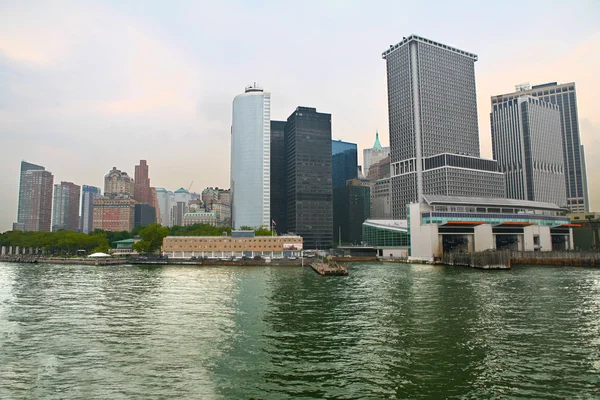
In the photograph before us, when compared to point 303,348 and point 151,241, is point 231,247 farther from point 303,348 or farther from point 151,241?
point 303,348

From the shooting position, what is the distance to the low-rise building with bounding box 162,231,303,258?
576 ft

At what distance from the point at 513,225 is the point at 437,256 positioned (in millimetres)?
33125

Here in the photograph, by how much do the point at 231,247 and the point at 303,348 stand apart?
487ft

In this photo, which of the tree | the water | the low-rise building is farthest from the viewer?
the tree

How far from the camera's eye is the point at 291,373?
25.7 meters

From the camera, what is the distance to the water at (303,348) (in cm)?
2325

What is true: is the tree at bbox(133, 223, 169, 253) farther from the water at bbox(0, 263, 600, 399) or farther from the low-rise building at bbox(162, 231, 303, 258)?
the water at bbox(0, 263, 600, 399)

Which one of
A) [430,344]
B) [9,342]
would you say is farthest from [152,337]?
[430,344]

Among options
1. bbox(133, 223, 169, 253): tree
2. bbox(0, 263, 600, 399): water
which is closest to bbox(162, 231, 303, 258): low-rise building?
bbox(133, 223, 169, 253): tree

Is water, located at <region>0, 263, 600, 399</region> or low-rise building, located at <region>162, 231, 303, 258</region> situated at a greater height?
low-rise building, located at <region>162, 231, 303, 258</region>

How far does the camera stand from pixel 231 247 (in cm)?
17650

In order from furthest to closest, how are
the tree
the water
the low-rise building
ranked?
the tree, the low-rise building, the water

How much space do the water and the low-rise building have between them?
388 feet

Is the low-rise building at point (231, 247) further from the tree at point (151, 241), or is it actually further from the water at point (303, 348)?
the water at point (303, 348)
